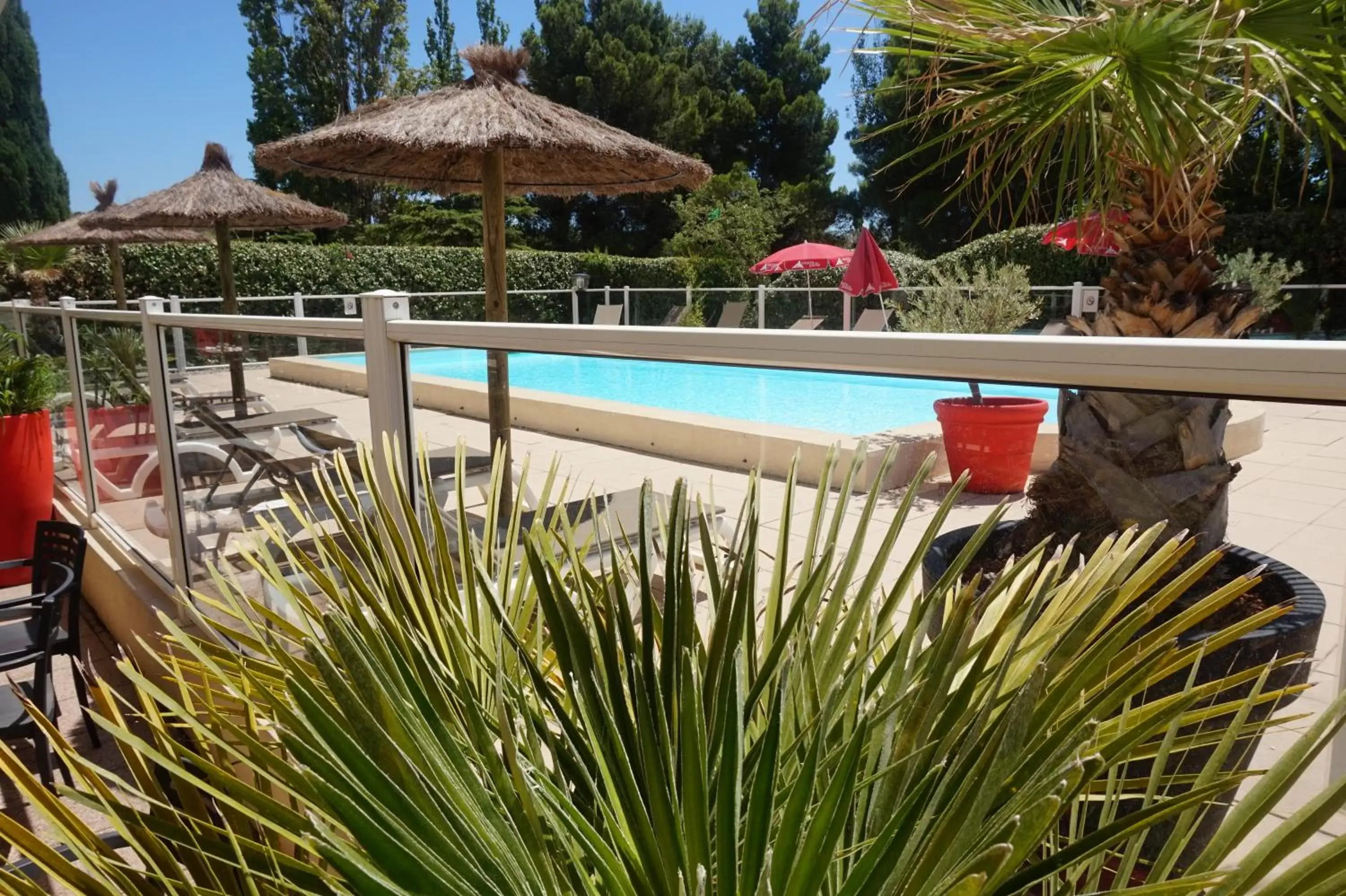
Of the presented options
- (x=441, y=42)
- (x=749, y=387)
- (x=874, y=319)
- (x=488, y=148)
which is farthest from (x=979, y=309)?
(x=441, y=42)

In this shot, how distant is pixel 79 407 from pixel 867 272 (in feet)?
30.8

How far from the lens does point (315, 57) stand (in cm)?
3173

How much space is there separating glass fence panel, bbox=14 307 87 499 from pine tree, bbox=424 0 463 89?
1272 inches

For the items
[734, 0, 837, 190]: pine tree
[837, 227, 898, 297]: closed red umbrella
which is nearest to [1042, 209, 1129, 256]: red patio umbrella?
[837, 227, 898, 297]: closed red umbrella

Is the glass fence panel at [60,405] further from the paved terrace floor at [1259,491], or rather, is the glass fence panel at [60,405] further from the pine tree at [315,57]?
the pine tree at [315,57]

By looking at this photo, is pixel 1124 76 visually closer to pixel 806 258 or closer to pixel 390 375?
pixel 390 375

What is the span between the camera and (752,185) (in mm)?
27078

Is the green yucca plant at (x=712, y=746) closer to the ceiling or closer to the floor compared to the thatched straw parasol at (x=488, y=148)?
closer to the floor

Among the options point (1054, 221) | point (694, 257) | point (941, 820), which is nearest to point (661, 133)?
point (694, 257)

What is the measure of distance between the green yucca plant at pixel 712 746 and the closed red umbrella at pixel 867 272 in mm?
11110

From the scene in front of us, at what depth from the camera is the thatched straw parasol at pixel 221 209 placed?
9.77 m

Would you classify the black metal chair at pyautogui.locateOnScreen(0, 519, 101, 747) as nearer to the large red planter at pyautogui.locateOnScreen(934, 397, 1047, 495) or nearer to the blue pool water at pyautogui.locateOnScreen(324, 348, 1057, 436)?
the blue pool water at pyautogui.locateOnScreen(324, 348, 1057, 436)

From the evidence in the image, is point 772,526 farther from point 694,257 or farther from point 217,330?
point 694,257

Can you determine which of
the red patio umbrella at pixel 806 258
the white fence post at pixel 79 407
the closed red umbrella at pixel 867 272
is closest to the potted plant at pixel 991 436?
the white fence post at pixel 79 407
